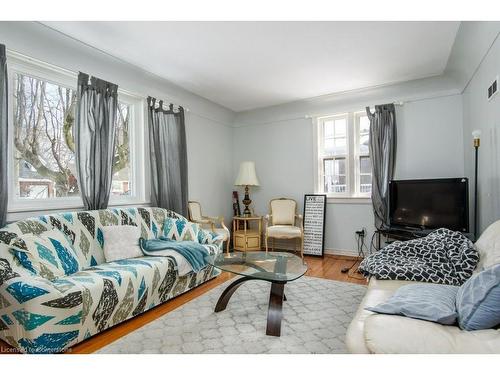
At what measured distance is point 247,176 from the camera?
4.82m

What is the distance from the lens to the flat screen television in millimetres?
3084

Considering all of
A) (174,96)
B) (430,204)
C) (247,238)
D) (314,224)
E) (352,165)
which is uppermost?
(174,96)

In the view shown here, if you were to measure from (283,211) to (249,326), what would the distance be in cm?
268

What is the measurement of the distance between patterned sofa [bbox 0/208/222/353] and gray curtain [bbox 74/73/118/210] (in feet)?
0.87

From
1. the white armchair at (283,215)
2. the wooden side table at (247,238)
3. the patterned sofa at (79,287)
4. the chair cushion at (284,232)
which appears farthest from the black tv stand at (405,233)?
the patterned sofa at (79,287)

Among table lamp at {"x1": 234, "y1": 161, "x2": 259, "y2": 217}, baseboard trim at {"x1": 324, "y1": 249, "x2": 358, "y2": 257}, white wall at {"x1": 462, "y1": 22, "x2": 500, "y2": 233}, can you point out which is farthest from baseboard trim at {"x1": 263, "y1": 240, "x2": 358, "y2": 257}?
white wall at {"x1": 462, "y1": 22, "x2": 500, "y2": 233}

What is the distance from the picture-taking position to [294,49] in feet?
9.55

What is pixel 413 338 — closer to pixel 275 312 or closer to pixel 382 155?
pixel 275 312

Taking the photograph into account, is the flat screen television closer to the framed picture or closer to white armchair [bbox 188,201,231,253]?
the framed picture

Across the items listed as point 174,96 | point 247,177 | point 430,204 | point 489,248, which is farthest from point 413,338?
point 174,96

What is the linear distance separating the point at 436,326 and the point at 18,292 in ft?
7.70

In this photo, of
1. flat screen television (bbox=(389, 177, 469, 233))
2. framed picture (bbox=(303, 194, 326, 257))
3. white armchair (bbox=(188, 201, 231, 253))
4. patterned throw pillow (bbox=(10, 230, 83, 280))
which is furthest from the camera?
framed picture (bbox=(303, 194, 326, 257))

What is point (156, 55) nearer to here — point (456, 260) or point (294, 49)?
point (294, 49)
